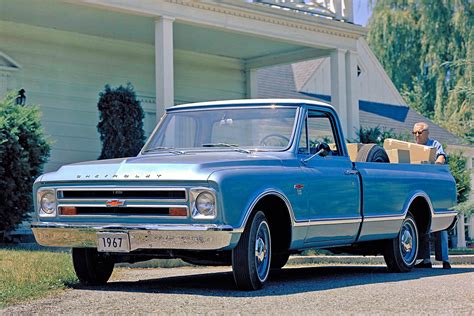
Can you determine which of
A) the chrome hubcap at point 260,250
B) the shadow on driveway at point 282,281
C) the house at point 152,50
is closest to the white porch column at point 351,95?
the house at point 152,50

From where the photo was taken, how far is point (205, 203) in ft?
23.9

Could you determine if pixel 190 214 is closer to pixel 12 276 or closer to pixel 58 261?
pixel 12 276

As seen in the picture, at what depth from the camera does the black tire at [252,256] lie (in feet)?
24.5

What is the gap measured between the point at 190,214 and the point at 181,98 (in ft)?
41.6

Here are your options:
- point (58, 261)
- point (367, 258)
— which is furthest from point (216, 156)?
point (367, 258)

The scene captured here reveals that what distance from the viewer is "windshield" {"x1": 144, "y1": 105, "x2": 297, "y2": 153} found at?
342 inches

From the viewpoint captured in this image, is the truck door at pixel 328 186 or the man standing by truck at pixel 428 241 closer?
the truck door at pixel 328 186

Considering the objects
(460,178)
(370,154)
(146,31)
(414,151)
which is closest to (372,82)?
(460,178)

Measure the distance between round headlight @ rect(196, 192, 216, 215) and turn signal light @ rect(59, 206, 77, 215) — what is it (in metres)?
1.17

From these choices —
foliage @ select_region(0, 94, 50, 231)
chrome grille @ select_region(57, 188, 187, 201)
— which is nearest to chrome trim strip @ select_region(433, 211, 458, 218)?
chrome grille @ select_region(57, 188, 187, 201)

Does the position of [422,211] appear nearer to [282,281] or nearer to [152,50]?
[282,281]

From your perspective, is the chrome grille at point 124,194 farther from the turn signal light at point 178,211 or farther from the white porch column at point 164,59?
the white porch column at point 164,59

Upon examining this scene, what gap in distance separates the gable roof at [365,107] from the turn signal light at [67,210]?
15.8 meters

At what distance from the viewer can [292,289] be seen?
25.7 feet
